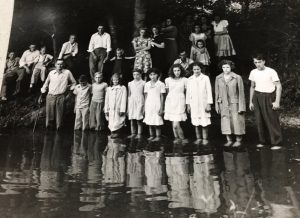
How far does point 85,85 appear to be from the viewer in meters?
9.41

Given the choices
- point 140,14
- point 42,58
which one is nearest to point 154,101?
point 140,14

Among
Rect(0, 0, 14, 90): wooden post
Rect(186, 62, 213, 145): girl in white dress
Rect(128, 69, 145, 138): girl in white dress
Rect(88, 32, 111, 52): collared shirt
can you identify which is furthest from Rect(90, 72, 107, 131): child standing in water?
Rect(0, 0, 14, 90): wooden post

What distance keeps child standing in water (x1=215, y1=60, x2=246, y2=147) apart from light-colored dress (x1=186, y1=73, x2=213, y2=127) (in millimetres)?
346

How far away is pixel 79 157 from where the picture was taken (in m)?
6.87

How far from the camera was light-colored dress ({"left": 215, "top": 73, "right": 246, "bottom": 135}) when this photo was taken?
24.2ft

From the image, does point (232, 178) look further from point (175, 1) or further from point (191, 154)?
point (175, 1)

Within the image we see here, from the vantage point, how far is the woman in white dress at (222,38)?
36.6 ft

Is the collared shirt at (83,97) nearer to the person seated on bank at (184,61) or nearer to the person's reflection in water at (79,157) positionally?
the person's reflection in water at (79,157)

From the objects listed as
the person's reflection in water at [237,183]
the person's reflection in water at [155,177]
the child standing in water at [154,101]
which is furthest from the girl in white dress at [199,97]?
the person's reflection in water at [155,177]

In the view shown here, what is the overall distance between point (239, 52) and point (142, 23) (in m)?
3.98

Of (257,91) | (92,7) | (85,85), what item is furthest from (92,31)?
(257,91)

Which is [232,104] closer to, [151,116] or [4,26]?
[151,116]

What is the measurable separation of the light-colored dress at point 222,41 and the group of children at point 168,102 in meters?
3.17

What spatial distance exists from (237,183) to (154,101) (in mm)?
3566
